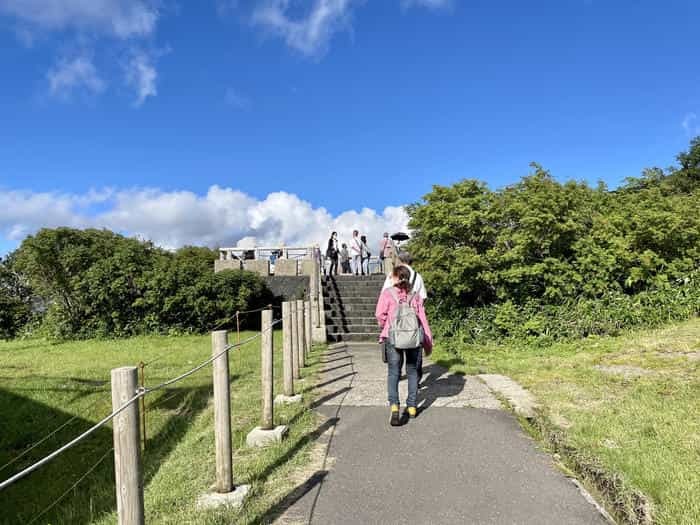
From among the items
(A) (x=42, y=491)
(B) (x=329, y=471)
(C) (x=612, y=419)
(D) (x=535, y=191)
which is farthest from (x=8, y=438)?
(D) (x=535, y=191)

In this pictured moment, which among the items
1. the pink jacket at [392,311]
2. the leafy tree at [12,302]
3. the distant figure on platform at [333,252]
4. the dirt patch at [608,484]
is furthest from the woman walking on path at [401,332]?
the leafy tree at [12,302]

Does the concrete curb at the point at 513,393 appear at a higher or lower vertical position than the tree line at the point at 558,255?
lower

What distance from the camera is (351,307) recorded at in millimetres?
14703

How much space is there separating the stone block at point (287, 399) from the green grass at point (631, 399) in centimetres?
275

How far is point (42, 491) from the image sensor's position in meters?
5.05

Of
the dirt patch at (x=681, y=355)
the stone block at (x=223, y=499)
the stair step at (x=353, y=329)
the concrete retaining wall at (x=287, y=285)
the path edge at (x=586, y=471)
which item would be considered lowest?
the stair step at (x=353, y=329)

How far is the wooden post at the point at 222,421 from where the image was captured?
3.33 m

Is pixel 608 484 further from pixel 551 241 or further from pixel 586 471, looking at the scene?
pixel 551 241

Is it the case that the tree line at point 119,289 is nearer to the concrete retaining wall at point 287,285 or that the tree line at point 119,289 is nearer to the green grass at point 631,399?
the concrete retaining wall at point 287,285

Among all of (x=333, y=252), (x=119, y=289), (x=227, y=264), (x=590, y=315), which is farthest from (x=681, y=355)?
(x=227, y=264)

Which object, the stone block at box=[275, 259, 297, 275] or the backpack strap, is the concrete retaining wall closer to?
the stone block at box=[275, 259, 297, 275]

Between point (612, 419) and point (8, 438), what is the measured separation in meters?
6.96

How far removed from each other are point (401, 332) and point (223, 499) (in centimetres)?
235

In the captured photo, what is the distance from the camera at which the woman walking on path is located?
4.99 meters
